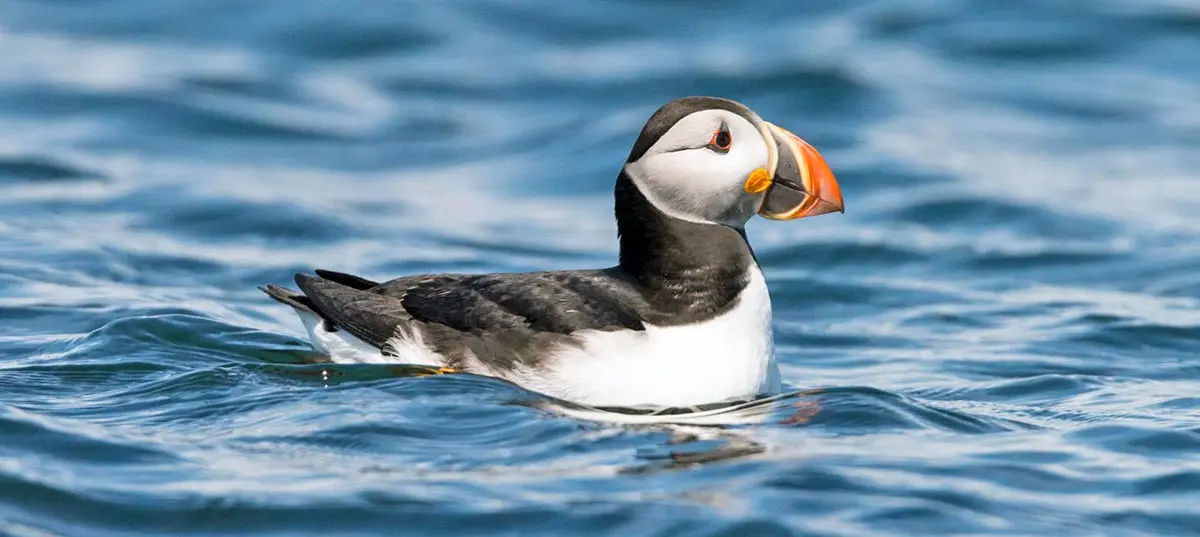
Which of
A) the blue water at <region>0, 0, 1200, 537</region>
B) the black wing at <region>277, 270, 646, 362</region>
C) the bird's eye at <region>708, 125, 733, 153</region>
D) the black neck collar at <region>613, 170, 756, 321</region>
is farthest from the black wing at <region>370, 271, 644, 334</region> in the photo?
the bird's eye at <region>708, 125, 733, 153</region>

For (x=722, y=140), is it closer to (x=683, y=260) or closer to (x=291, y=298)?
(x=683, y=260)

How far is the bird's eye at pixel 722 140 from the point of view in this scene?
7.24m

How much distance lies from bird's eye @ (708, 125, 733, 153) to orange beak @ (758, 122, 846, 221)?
16 centimetres

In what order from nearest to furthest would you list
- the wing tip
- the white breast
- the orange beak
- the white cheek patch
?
the white breast < the white cheek patch < the orange beak < the wing tip

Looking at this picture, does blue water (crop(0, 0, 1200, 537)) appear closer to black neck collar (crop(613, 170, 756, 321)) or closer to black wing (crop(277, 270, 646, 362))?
black wing (crop(277, 270, 646, 362))

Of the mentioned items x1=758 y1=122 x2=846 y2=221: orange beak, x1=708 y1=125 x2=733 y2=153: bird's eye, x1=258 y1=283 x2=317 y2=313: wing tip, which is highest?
x1=708 y1=125 x2=733 y2=153: bird's eye

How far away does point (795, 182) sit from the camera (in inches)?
290

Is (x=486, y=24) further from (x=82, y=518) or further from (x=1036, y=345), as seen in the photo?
(x=82, y=518)

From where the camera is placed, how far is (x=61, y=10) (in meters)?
17.6

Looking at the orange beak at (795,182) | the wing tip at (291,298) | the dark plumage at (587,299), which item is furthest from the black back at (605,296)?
the wing tip at (291,298)

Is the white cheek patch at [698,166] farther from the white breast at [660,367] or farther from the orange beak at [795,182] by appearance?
the white breast at [660,367]

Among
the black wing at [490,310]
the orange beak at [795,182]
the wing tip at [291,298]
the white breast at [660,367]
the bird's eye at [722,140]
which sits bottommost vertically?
the white breast at [660,367]

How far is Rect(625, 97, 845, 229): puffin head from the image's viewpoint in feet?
23.7

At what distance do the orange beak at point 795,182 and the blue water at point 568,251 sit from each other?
81 cm
